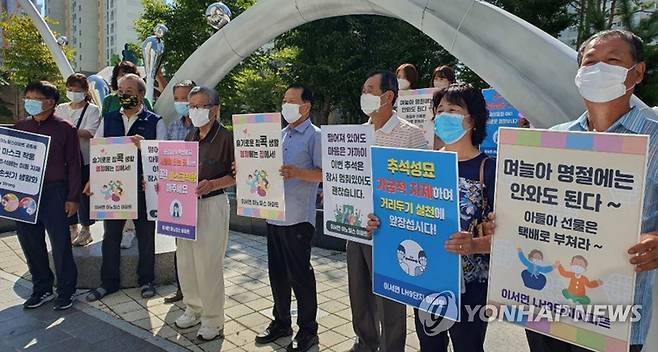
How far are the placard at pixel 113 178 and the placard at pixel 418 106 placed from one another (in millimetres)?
2759

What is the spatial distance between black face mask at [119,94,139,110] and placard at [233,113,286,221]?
1.53 metres

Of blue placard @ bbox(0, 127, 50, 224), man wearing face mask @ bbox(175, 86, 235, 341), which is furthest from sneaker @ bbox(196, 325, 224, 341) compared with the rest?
blue placard @ bbox(0, 127, 50, 224)

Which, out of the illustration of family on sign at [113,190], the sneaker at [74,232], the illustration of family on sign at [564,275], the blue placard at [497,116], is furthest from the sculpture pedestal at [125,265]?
the illustration of family on sign at [564,275]

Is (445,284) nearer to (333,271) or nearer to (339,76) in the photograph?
(333,271)

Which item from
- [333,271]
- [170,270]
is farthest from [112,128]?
[333,271]

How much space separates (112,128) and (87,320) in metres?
1.78

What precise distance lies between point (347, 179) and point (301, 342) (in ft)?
4.58

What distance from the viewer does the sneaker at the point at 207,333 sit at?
3848mm

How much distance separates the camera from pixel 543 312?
1943mm

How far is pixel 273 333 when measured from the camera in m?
3.87

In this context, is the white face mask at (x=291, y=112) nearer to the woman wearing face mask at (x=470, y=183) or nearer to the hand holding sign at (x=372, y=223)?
the hand holding sign at (x=372, y=223)

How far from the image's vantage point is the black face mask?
183 inches

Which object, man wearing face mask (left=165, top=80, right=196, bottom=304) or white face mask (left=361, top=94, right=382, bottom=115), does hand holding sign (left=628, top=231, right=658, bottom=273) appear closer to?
white face mask (left=361, top=94, right=382, bottom=115)

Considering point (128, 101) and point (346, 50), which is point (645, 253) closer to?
point (128, 101)
